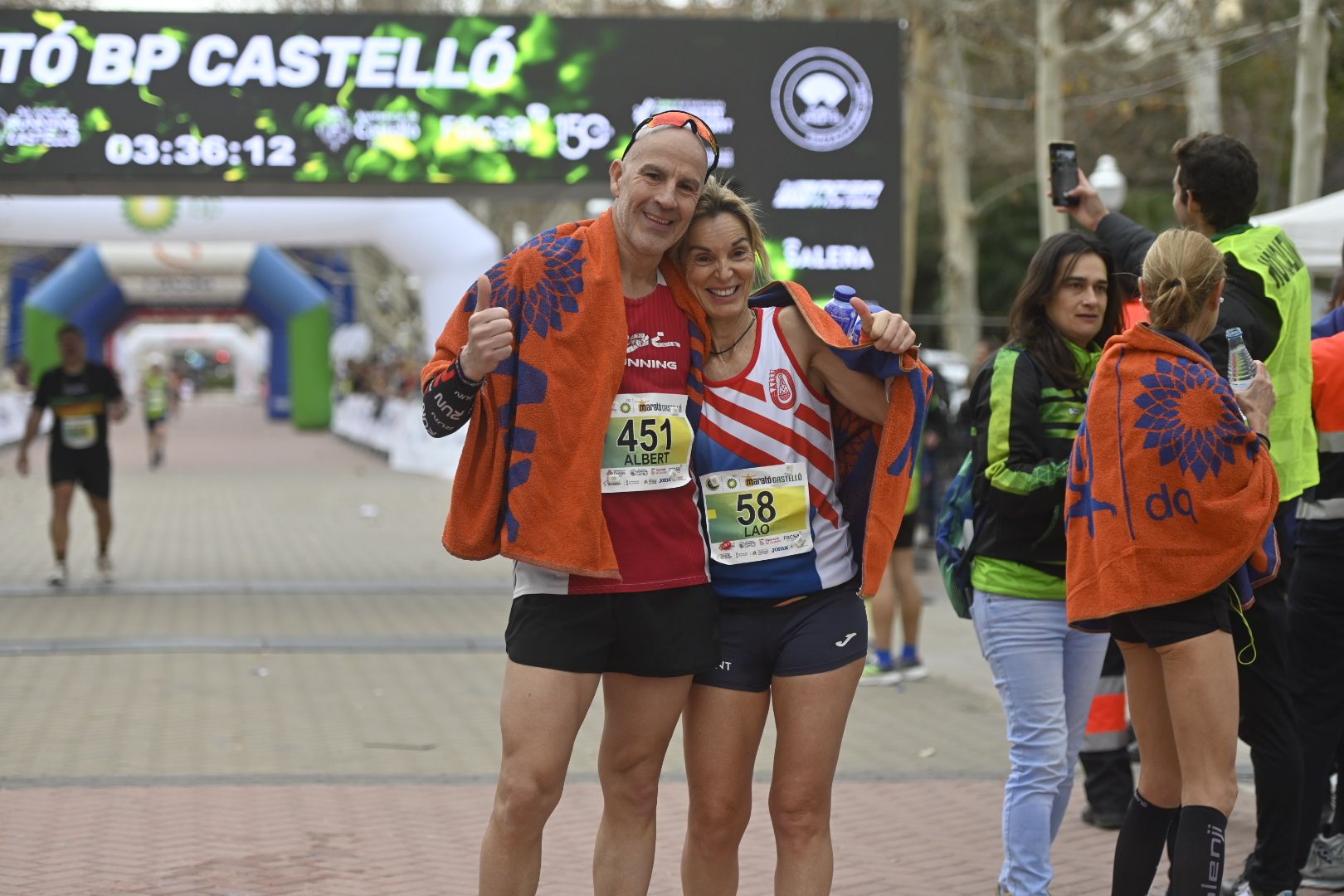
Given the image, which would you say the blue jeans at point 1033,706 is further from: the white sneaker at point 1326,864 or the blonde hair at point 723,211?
the blonde hair at point 723,211

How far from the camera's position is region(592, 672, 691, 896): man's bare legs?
12.3 ft

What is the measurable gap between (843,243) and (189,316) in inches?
1496

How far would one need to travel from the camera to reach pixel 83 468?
1227 centimetres

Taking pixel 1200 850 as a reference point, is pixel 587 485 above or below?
above

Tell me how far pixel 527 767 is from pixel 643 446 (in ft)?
2.42

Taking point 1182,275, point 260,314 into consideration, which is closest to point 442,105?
point 1182,275

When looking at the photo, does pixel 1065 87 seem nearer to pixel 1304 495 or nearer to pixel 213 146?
pixel 213 146

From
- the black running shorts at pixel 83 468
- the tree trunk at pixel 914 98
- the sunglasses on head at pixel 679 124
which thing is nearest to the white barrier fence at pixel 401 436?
the tree trunk at pixel 914 98

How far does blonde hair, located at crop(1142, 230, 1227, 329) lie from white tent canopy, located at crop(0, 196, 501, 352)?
52.7 feet

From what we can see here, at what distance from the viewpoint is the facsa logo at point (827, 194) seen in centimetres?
1111

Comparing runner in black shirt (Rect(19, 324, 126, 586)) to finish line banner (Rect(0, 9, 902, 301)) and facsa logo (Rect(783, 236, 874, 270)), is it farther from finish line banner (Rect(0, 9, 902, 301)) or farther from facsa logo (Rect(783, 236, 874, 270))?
facsa logo (Rect(783, 236, 874, 270))

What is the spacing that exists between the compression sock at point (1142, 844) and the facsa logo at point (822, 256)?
730 cm

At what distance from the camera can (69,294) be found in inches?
1422

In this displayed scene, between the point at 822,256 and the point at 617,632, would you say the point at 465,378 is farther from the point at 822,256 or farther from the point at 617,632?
the point at 822,256
